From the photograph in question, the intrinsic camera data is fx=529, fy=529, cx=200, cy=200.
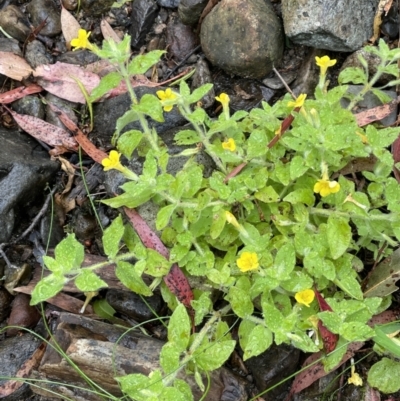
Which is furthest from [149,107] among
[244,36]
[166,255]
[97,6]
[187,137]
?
[97,6]

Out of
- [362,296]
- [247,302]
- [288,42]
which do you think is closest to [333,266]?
[362,296]

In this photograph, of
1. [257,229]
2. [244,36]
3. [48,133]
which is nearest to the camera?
[257,229]

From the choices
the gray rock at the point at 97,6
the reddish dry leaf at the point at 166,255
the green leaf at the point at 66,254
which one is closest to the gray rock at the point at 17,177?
the reddish dry leaf at the point at 166,255

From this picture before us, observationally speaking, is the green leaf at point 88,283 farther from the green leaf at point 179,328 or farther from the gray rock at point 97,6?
the gray rock at point 97,6

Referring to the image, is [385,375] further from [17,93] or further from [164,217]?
[17,93]

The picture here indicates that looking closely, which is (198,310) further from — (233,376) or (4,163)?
(4,163)

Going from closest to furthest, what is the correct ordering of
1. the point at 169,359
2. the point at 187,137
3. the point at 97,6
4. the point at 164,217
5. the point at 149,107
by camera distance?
1. the point at 169,359
2. the point at 164,217
3. the point at 149,107
4. the point at 187,137
5. the point at 97,6
